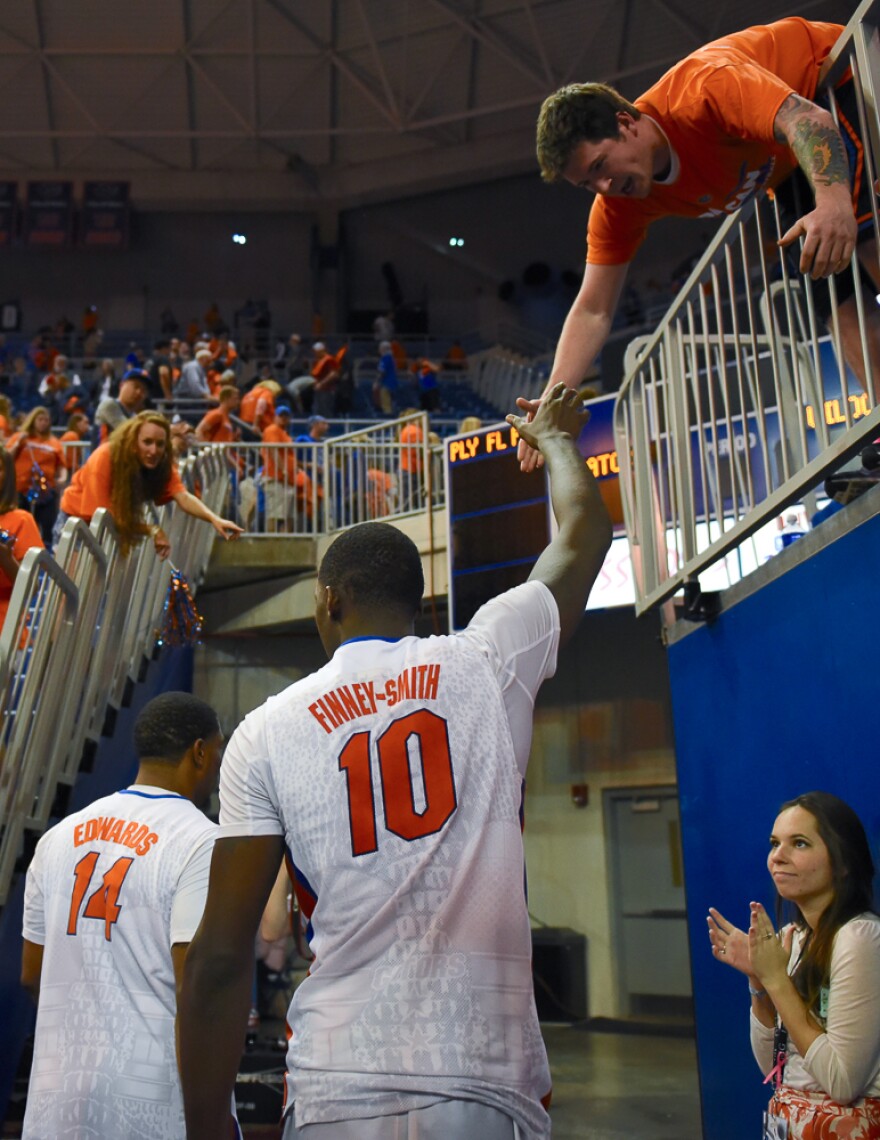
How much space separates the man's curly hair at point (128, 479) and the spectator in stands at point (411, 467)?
676cm

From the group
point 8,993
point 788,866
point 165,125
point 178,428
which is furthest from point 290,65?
point 788,866

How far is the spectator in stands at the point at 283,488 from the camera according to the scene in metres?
13.3

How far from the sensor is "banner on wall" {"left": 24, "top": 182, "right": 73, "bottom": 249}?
24.4 meters

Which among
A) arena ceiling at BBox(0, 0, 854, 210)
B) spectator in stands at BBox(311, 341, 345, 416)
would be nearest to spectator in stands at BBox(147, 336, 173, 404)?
spectator in stands at BBox(311, 341, 345, 416)

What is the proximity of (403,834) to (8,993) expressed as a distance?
3.62 meters

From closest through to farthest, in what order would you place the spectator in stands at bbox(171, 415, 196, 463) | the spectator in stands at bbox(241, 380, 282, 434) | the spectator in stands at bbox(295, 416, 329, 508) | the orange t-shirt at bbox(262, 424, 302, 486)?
1. the spectator in stands at bbox(171, 415, 196, 463)
2. the orange t-shirt at bbox(262, 424, 302, 486)
3. the spectator in stands at bbox(295, 416, 329, 508)
4. the spectator in stands at bbox(241, 380, 282, 434)

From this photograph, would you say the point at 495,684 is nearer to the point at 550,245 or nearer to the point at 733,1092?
the point at 733,1092

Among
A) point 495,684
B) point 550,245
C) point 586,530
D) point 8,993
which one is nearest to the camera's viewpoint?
point 495,684

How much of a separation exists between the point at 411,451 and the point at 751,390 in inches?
378

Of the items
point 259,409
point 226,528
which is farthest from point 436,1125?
point 259,409

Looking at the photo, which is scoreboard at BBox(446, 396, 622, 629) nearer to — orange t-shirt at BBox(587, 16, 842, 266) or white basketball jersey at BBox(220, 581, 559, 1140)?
orange t-shirt at BBox(587, 16, 842, 266)

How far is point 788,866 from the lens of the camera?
8.77ft

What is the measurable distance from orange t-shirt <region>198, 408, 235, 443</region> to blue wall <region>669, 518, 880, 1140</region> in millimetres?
9376

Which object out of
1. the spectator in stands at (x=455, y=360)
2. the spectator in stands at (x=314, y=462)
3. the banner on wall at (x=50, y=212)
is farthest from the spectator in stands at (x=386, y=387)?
the banner on wall at (x=50, y=212)
